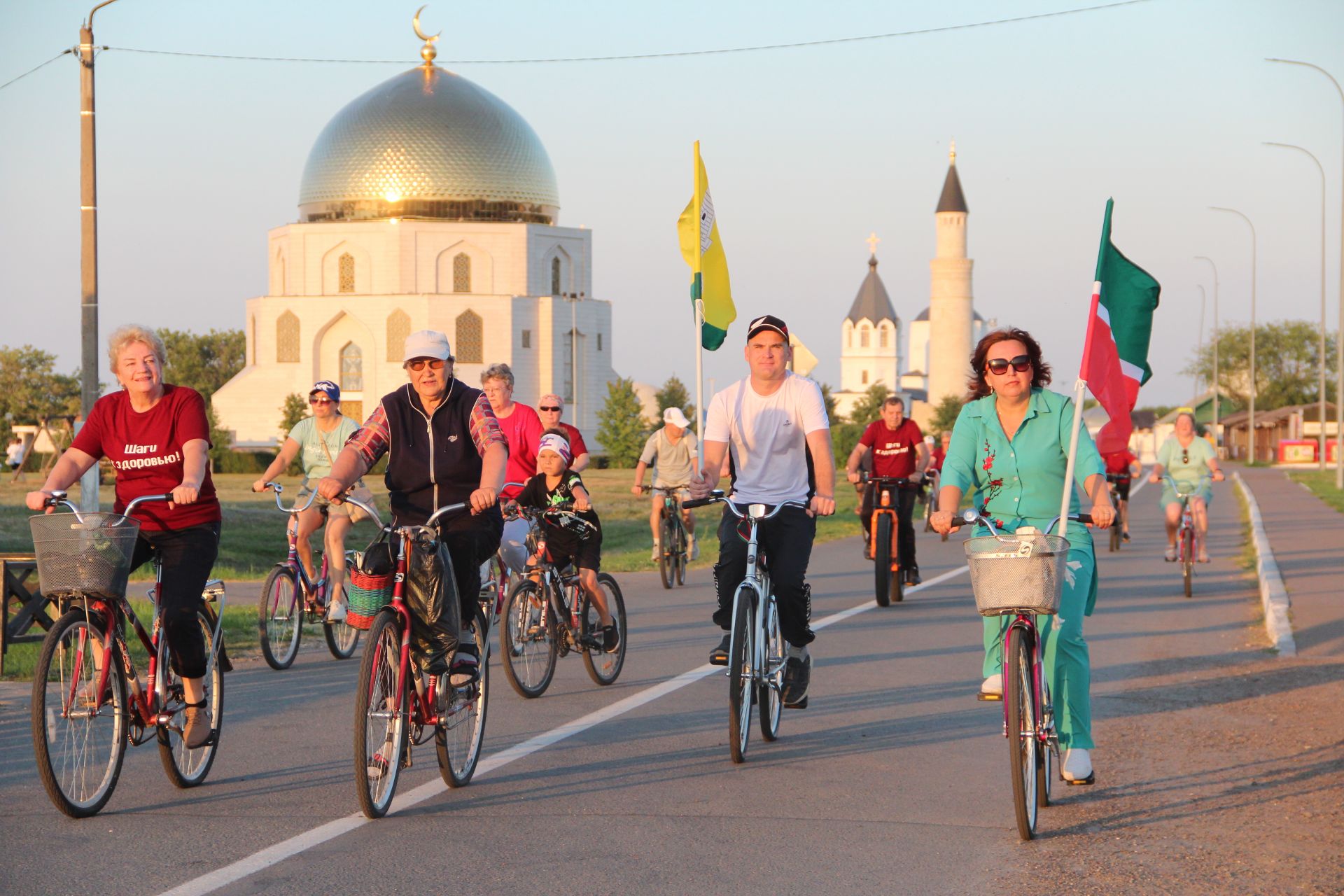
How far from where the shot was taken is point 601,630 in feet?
31.6

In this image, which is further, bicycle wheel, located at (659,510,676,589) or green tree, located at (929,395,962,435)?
green tree, located at (929,395,962,435)

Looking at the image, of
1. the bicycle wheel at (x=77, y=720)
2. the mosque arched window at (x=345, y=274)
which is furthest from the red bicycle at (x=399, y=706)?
the mosque arched window at (x=345, y=274)

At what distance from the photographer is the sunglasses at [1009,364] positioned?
21.3ft

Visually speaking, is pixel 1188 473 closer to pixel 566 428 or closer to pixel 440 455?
pixel 566 428

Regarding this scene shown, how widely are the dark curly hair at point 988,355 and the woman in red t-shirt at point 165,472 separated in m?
3.08

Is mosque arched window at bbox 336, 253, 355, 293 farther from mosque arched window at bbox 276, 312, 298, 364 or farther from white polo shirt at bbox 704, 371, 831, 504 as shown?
white polo shirt at bbox 704, 371, 831, 504

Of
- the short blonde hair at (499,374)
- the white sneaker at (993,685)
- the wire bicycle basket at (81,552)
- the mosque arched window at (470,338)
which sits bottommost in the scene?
the white sneaker at (993,685)

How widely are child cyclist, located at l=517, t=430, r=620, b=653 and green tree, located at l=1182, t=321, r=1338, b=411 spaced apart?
125m

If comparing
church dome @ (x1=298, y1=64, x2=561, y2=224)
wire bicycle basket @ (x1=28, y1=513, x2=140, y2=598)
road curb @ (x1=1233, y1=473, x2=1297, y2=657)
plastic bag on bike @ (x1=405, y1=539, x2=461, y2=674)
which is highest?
church dome @ (x1=298, y1=64, x2=561, y2=224)

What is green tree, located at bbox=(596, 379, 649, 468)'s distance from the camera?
80.0 m

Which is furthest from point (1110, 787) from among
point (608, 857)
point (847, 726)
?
point (608, 857)

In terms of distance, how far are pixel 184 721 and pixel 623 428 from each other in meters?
73.7

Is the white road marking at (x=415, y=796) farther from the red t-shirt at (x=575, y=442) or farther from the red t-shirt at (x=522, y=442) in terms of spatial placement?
the red t-shirt at (x=575, y=442)

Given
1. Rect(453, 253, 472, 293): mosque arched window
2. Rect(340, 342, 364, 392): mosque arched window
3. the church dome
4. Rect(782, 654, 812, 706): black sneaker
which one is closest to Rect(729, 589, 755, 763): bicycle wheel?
Rect(782, 654, 812, 706): black sneaker
